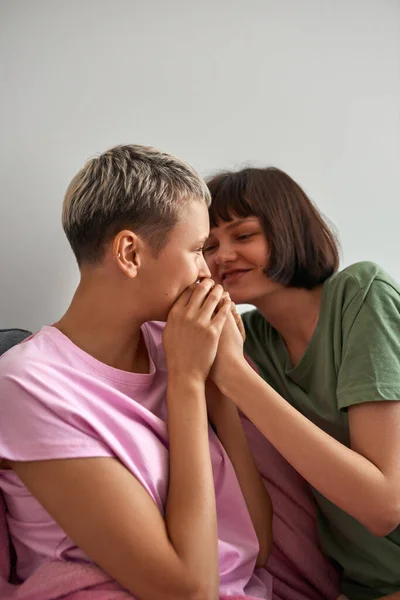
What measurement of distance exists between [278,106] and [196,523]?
3.78 ft

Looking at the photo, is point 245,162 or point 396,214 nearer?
point 245,162

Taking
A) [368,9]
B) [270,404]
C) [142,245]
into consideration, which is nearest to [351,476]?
[270,404]

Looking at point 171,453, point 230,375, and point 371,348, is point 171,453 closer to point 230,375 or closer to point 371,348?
point 230,375

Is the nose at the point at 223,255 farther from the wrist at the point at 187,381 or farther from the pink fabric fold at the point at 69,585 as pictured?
the pink fabric fold at the point at 69,585

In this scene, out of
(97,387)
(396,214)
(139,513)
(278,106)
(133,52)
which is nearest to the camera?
(139,513)

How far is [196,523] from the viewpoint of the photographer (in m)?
0.83

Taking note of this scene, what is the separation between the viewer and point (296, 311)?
4.11 feet

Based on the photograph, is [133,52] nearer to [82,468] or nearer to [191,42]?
[191,42]

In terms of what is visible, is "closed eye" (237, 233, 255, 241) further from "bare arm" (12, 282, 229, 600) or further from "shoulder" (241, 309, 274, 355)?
"bare arm" (12, 282, 229, 600)

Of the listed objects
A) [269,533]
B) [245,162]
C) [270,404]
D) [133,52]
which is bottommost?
[269,533]

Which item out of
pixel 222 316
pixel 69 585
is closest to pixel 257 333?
pixel 222 316

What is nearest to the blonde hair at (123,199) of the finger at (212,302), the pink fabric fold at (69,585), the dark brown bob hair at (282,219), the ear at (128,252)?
the ear at (128,252)

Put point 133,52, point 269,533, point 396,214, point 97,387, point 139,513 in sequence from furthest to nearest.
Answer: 1. point 396,214
2. point 133,52
3. point 269,533
4. point 97,387
5. point 139,513

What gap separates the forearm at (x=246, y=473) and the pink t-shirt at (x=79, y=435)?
0.02 m
